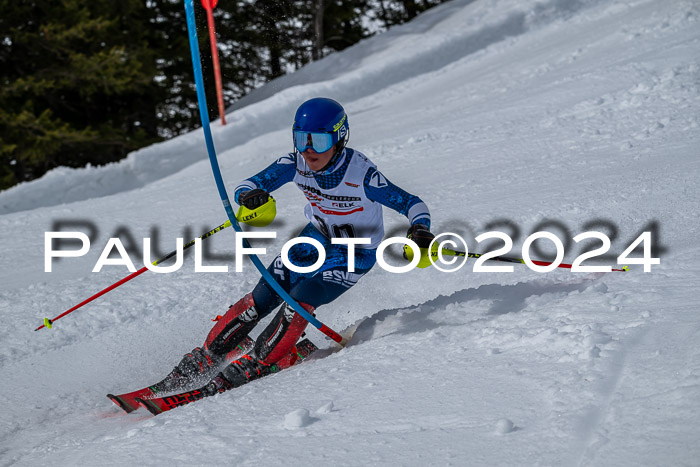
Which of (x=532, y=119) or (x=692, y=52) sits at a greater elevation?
(x=692, y=52)

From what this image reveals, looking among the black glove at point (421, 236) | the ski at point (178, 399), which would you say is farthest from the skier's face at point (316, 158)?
the ski at point (178, 399)

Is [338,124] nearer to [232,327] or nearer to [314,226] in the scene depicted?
[314,226]

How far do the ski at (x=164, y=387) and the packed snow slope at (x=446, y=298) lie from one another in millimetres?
108

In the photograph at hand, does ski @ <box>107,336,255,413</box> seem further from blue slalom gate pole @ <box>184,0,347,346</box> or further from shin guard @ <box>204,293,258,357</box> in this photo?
blue slalom gate pole @ <box>184,0,347,346</box>

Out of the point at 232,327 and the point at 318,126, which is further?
the point at 232,327

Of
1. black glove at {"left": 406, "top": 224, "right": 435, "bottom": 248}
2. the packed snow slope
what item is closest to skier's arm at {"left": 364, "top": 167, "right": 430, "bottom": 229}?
black glove at {"left": 406, "top": 224, "right": 435, "bottom": 248}

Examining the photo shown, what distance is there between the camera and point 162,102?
15.7 metres

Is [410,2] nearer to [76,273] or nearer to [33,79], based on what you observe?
[33,79]

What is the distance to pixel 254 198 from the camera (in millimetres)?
3873

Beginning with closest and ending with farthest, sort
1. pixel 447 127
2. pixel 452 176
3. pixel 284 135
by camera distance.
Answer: pixel 452 176 → pixel 447 127 → pixel 284 135

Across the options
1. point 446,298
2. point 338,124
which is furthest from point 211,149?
point 446,298

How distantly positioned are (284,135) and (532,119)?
13.2 ft

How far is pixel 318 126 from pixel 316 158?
20 cm

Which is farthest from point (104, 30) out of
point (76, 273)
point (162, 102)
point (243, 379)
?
point (243, 379)
